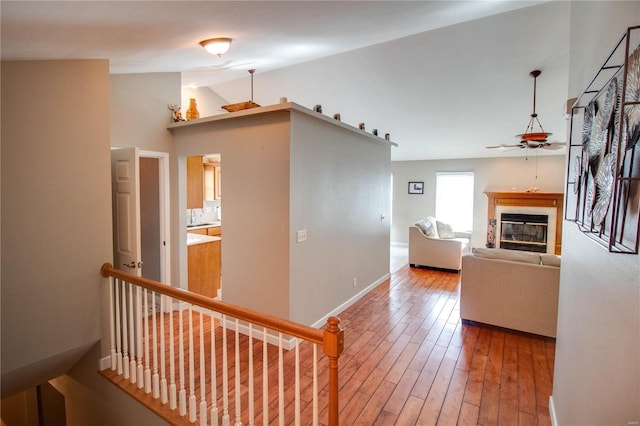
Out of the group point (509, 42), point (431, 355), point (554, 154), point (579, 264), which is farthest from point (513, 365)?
Answer: point (554, 154)

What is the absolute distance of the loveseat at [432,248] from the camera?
20.0 feet

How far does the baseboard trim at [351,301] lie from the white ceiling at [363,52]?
9.47ft

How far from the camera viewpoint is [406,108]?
223 inches

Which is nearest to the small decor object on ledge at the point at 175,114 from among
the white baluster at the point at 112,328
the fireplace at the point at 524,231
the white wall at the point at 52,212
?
the white wall at the point at 52,212

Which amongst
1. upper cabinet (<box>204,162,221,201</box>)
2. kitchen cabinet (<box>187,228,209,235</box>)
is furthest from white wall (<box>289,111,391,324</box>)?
upper cabinet (<box>204,162,221,201</box>)

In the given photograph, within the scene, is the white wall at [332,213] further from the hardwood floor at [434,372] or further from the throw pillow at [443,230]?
the throw pillow at [443,230]

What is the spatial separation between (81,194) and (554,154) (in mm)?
8415

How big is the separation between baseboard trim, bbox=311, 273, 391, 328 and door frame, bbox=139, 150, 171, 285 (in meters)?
1.99

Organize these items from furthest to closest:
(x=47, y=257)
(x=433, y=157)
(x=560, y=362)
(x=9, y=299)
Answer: (x=433, y=157), (x=47, y=257), (x=9, y=299), (x=560, y=362)

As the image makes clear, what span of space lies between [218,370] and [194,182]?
2977 millimetres

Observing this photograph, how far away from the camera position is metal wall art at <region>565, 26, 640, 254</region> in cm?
100

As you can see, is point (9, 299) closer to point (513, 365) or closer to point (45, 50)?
point (45, 50)

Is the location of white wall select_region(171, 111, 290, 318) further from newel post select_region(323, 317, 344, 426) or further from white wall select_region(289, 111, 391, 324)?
newel post select_region(323, 317, 344, 426)

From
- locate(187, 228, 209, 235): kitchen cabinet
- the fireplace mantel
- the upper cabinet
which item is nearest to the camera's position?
locate(187, 228, 209, 235): kitchen cabinet
